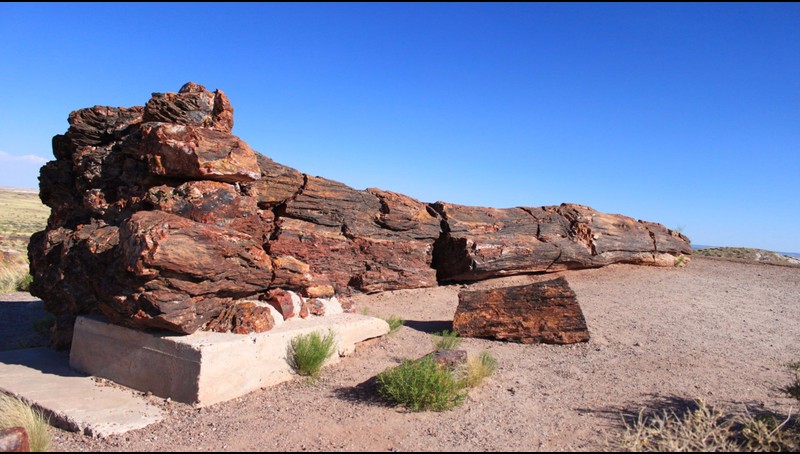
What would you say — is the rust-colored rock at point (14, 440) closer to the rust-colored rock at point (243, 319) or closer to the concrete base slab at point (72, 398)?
the concrete base slab at point (72, 398)

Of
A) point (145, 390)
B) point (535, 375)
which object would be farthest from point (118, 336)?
point (535, 375)

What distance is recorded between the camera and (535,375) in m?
7.28

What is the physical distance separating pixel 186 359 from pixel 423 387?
8.80 ft

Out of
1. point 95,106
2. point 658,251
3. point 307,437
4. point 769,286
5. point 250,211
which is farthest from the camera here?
point 658,251

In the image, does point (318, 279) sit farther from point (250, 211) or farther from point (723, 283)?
point (723, 283)

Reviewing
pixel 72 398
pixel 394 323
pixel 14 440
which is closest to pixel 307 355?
pixel 394 323

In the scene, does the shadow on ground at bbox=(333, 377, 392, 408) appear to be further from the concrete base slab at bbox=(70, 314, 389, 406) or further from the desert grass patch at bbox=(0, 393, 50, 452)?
the desert grass patch at bbox=(0, 393, 50, 452)

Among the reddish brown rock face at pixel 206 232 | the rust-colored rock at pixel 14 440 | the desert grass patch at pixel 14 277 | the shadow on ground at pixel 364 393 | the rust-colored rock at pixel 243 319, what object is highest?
the reddish brown rock face at pixel 206 232

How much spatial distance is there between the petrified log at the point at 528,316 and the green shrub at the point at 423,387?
271 cm

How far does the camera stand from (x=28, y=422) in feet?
16.7

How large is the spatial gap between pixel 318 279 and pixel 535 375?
389cm

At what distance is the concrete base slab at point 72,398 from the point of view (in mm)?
5512

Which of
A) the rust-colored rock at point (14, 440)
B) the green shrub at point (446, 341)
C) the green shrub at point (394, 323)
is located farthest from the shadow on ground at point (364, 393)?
the rust-colored rock at point (14, 440)

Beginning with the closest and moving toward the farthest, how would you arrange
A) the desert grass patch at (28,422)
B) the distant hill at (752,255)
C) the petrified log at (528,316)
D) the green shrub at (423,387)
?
1. the desert grass patch at (28,422)
2. the green shrub at (423,387)
3. the petrified log at (528,316)
4. the distant hill at (752,255)
